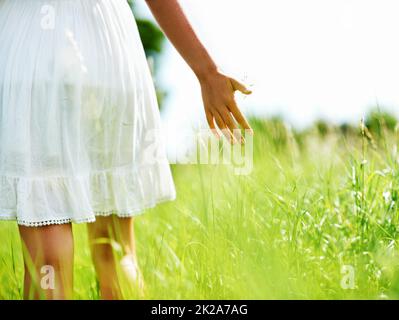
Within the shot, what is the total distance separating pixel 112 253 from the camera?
212cm

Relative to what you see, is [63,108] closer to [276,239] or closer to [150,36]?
[276,239]

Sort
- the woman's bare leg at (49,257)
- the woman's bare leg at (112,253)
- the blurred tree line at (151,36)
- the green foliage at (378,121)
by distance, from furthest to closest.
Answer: the blurred tree line at (151,36)
the green foliage at (378,121)
the woman's bare leg at (112,253)
the woman's bare leg at (49,257)

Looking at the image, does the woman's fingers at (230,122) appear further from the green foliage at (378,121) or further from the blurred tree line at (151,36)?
the blurred tree line at (151,36)

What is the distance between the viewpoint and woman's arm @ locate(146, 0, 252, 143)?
1789 mm

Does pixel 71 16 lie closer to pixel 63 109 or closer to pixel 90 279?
pixel 63 109

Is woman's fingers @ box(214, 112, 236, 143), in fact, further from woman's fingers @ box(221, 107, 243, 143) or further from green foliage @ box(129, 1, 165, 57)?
green foliage @ box(129, 1, 165, 57)

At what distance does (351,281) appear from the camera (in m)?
2.12

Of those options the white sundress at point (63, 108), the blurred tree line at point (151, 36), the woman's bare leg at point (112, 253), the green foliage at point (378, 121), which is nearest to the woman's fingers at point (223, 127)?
the white sundress at point (63, 108)

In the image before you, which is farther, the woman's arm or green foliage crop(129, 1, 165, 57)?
green foliage crop(129, 1, 165, 57)

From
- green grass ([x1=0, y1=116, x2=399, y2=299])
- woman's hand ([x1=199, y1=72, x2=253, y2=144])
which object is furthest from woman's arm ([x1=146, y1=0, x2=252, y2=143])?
green grass ([x1=0, y1=116, x2=399, y2=299])

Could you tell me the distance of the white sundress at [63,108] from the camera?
1751 millimetres

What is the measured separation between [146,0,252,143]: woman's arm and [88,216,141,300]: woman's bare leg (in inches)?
17.8

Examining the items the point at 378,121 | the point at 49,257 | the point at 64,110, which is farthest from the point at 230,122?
the point at 378,121

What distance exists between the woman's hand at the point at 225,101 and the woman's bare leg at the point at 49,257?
1.55 ft
